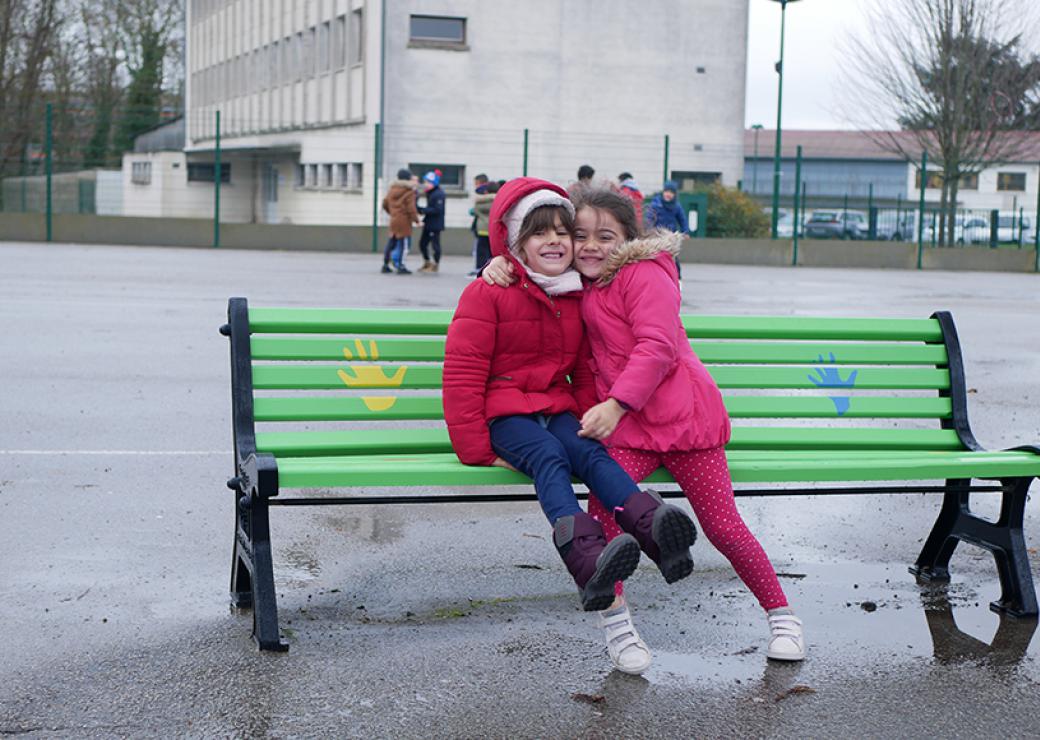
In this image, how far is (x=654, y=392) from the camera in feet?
16.1

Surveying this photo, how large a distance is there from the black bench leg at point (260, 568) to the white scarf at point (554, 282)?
1083 mm

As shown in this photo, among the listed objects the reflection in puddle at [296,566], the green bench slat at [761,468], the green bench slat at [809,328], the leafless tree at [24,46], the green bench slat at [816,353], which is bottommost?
the reflection in puddle at [296,566]

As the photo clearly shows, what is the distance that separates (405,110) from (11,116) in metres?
10.7

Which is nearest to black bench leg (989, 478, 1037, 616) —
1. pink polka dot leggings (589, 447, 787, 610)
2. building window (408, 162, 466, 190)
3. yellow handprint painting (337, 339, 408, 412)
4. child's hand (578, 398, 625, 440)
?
pink polka dot leggings (589, 447, 787, 610)

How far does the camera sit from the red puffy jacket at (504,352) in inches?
193

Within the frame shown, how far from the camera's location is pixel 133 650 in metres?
4.69

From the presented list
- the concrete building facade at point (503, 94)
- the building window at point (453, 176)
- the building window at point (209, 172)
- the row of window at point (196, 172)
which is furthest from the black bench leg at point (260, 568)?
the building window at point (453, 176)

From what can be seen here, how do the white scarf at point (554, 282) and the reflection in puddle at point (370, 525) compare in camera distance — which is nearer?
the white scarf at point (554, 282)

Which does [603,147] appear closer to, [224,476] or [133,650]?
[224,476]

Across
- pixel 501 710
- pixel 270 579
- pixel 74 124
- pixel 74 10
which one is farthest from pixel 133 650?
pixel 74 10

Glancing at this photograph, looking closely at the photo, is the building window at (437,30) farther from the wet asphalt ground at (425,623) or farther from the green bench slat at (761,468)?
the green bench slat at (761,468)

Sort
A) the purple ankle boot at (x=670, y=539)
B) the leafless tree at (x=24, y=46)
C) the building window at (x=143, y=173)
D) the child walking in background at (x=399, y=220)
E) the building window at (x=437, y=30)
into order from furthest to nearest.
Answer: the building window at (x=143, y=173) < the building window at (x=437, y=30) < the leafless tree at (x=24, y=46) < the child walking in background at (x=399, y=220) < the purple ankle boot at (x=670, y=539)

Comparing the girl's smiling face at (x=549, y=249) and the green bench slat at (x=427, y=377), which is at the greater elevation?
the girl's smiling face at (x=549, y=249)

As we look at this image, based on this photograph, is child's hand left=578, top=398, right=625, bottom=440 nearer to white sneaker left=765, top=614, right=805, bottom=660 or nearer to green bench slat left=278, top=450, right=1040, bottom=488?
green bench slat left=278, top=450, right=1040, bottom=488
